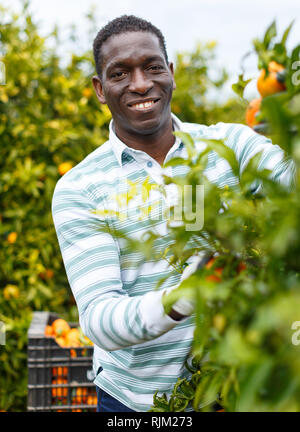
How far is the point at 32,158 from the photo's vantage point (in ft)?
8.52

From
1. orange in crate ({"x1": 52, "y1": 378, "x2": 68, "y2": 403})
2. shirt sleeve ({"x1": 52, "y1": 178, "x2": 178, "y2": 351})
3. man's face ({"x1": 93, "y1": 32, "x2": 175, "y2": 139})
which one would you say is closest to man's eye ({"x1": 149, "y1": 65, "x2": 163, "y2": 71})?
man's face ({"x1": 93, "y1": 32, "x2": 175, "y2": 139})

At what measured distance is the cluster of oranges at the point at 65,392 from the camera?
175cm

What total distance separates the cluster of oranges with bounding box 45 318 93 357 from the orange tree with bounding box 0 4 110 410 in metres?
0.38

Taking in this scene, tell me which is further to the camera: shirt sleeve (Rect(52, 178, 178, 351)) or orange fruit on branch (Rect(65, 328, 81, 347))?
orange fruit on branch (Rect(65, 328, 81, 347))

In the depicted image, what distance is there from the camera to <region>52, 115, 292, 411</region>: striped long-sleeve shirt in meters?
0.96

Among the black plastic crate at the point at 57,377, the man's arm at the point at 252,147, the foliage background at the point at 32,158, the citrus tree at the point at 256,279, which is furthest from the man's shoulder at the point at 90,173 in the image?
the foliage background at the point at 32,158

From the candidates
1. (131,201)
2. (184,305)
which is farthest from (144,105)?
(184,305)

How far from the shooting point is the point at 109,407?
47.8 inches

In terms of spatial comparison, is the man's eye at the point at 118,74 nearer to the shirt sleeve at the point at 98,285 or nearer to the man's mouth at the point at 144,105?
the man's mouth at the point at 144,105

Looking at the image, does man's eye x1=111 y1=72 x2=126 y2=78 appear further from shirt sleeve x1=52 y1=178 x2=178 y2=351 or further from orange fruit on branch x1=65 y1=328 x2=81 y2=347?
orange fruit on branch x1=65 y1=328 x2=81 y2=347

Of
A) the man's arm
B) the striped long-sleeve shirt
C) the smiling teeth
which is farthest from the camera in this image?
the smiling teeth

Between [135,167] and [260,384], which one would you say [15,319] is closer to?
[135,167]

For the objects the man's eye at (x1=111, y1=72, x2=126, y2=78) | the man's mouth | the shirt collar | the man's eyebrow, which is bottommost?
the shirt collar
